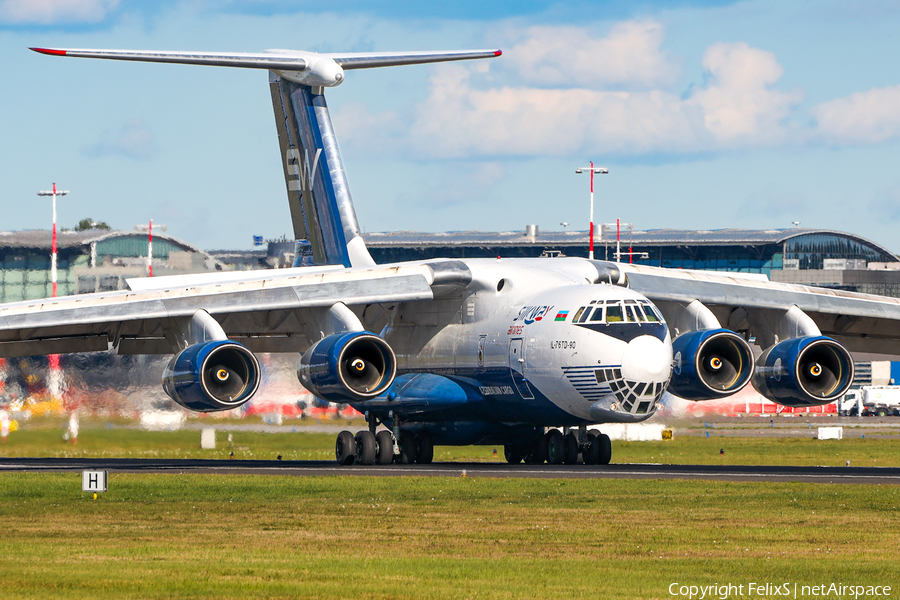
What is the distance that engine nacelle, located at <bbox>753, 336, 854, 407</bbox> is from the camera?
1099 inches

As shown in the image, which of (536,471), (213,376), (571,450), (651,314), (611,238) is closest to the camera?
(213,376)

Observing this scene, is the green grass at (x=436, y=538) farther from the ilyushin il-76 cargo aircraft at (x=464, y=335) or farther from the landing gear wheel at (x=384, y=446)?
the landing gear wheel at (x=384, y=446)

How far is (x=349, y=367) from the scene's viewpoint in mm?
27406

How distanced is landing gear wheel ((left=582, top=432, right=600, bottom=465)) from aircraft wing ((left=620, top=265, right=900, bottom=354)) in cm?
334

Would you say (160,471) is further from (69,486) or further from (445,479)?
(445,479)

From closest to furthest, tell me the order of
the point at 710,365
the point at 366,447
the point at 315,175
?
the point at 710,365
the point at 366,447
the point at 315,175

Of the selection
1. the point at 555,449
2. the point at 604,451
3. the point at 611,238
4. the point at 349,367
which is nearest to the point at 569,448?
the point at 555,449

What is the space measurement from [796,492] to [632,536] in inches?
254

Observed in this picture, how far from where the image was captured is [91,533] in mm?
16172

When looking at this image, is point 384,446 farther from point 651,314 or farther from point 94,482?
point 94,482

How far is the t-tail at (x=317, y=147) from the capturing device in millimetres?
33688

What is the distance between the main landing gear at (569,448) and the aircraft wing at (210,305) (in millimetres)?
4329

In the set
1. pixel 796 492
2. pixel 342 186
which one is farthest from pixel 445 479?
pixel 342 186

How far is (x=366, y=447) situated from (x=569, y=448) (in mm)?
4510
